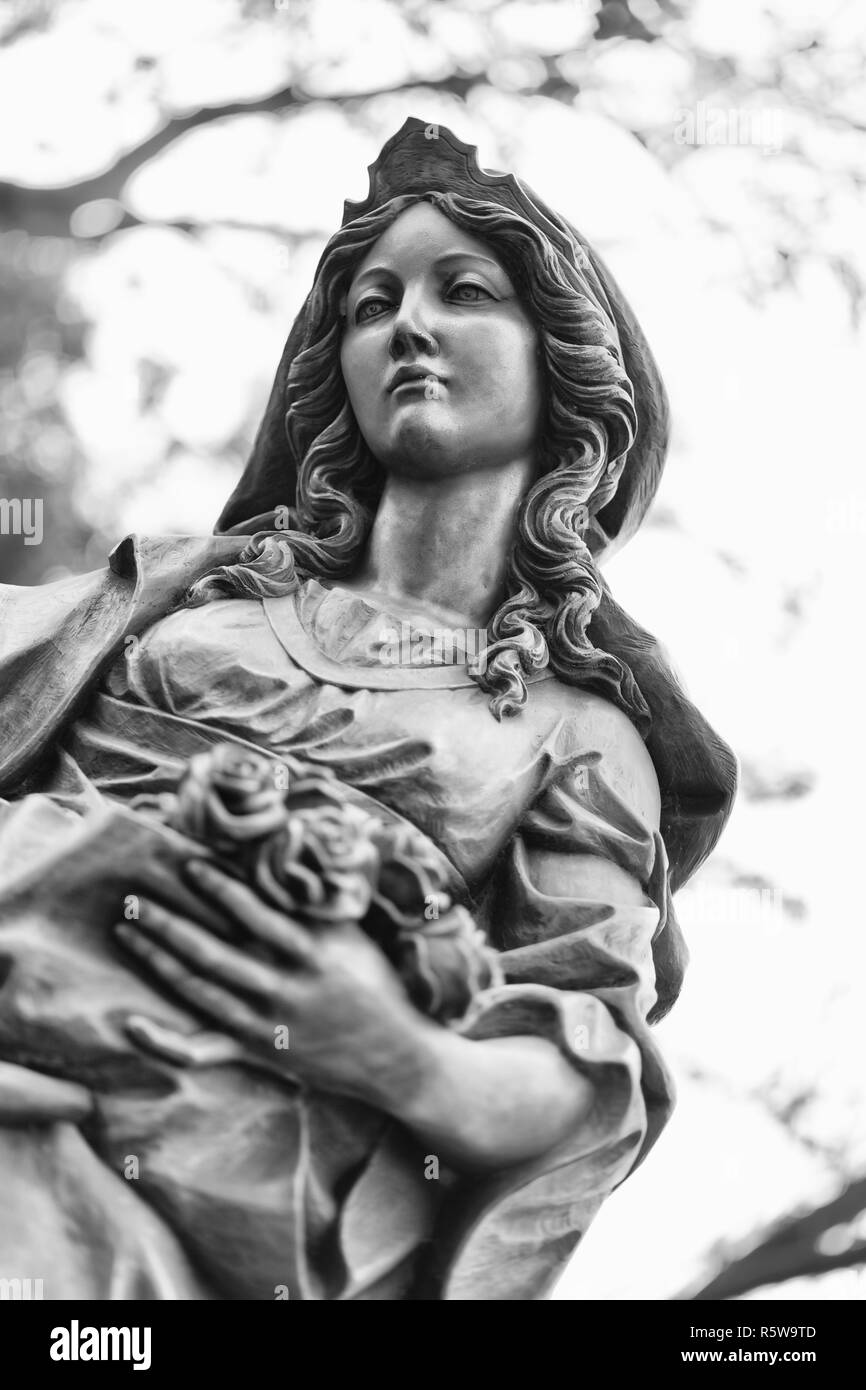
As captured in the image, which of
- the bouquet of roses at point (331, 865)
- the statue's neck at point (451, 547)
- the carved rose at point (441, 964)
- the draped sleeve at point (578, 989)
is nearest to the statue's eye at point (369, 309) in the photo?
the statue's neck at point (451, 547)

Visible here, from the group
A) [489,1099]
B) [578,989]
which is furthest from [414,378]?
[489,1099]

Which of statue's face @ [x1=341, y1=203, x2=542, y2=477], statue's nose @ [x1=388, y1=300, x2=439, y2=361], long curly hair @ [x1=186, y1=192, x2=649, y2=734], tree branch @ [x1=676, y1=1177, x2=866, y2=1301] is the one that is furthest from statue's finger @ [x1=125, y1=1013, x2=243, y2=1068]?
tree branch @ [x1=676, y1=1177, x2=866, y2=1301]

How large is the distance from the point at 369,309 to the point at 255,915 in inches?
69.9

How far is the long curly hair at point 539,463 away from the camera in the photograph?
16.9 ft

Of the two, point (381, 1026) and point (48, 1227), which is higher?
point (381, 1026)

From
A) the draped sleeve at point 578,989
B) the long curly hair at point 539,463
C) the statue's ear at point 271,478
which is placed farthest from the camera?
the statue's ear at point 271,478

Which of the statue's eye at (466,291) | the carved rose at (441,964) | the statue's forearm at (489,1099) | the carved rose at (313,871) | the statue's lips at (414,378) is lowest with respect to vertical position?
the statue's forearm at (489,1099)

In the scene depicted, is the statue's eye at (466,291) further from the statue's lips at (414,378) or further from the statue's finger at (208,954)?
the statue's finger at (208,954)

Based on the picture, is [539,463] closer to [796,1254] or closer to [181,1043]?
[181,1043]
